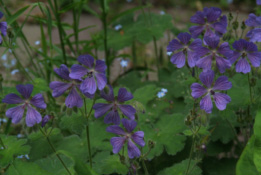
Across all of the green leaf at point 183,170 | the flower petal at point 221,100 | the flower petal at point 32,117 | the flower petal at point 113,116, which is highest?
the flower petal at point 221,100

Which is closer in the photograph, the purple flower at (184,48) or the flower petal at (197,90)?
the flower petal at (197,90)

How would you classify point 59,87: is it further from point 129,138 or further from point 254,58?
point 254,58

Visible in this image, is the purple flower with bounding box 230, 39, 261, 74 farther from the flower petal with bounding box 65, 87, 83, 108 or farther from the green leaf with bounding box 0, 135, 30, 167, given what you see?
the green leaf with bounding box 0, 135, 30, 167

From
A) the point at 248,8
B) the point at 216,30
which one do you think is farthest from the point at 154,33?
the point at 248,8

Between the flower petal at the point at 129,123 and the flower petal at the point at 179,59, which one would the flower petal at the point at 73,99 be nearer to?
the flower petal at the point at 129,123

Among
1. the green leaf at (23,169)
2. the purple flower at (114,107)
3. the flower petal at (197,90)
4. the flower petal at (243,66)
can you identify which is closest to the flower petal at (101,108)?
the purple flower at (114,107)


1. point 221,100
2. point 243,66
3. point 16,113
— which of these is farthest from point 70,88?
point 243,66

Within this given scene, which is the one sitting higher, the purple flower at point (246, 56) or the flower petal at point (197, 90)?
the purple flower at point (246, 56)
